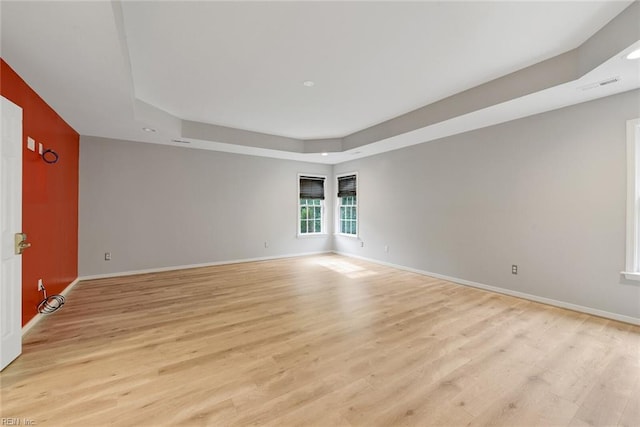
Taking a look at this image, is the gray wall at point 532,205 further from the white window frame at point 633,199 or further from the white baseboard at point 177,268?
the white baseboard at point 177,268

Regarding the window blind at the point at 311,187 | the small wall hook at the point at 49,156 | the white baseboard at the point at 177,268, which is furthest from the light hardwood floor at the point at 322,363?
the window blind at the point at 311,187

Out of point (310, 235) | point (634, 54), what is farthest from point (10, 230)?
point (310, 235)

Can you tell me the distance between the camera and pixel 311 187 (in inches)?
281

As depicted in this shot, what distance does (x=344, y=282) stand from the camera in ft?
14.5

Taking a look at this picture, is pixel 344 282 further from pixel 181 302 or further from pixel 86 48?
pixel 86 48

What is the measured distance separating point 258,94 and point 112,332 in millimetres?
3193

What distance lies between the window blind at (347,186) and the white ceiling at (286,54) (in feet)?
9.28

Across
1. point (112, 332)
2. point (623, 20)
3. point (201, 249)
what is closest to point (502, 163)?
point (623, 20)

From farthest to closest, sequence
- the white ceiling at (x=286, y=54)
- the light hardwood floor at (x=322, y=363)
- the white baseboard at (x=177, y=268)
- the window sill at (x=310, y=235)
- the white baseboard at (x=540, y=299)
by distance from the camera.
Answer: the window sill at (x=310, y=235) → the white baseboard at (x=177, y=268) → the white baseboard at (x=540, y=299) → the white ceiling at (x=286, y=54) → the light hardwood floor at (x=322, y=363)

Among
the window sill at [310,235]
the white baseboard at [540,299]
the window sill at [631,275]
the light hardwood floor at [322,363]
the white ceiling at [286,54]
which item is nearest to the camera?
the light hardwood floor at [322,363]

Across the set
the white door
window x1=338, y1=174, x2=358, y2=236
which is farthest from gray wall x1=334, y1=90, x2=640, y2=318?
the white door

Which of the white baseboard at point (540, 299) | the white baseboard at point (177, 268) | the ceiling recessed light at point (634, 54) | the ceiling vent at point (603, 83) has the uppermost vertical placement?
the ceiling vent at point (603, 83)

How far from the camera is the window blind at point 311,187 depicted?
699 centimetres

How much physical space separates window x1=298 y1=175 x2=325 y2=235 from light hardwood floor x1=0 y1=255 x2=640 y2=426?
3.50m
